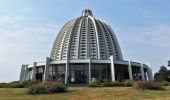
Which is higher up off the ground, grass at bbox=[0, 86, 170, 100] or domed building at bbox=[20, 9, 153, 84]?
domed building at bbox=[20, 9, 153, 84]

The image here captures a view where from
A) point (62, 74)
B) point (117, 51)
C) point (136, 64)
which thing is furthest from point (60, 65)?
point (117, 51)

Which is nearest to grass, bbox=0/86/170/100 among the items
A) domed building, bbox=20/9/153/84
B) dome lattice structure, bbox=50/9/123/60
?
domed building, bbox=20/9/153/84

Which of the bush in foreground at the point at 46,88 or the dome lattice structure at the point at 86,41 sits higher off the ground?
the dome lattice structure at the point at 86,41

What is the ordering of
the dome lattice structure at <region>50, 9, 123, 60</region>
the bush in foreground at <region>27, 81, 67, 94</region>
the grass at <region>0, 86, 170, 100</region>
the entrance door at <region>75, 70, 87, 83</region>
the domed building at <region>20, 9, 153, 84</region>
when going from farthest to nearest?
the dome lattice structure at <region>50, 9, 123, 60</region> → the domed building at <region>20, 9, 153, 84</region> → the entrance door at <region>75, 70, 87, 83</region> → the bush in foreground at <region>27, 81, 67, 94</region> → the grass at <region>0, 86, 170, 100</region>

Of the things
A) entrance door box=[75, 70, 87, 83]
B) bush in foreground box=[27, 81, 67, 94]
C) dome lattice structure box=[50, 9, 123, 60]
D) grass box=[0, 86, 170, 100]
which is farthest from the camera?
dome lattice structure box=[50, 9, 123, 60]

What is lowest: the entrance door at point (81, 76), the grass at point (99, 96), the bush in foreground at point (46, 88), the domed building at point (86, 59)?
the grass at point (99, 96)

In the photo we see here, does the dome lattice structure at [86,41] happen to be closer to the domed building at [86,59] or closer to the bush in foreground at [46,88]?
the domed building at [86,59]

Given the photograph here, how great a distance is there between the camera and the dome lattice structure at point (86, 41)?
319ft

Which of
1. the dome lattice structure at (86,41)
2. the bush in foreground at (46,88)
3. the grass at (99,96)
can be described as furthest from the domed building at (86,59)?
the grass at (99,96)

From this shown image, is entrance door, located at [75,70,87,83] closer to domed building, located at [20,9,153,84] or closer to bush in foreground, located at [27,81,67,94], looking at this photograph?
domed building, located at [20,9,153,84]

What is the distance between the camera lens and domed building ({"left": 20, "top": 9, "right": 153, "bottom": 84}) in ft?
206

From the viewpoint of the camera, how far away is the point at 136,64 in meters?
69.0

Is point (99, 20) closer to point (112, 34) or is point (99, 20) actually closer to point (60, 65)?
point (112, 34)

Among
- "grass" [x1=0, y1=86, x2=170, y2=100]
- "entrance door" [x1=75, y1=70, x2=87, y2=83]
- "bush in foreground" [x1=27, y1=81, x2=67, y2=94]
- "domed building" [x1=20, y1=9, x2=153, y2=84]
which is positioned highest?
"domed building" [x1=20, y1=9, x2=153, y2=84]
